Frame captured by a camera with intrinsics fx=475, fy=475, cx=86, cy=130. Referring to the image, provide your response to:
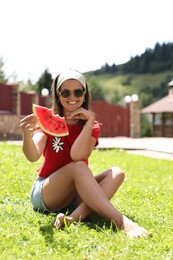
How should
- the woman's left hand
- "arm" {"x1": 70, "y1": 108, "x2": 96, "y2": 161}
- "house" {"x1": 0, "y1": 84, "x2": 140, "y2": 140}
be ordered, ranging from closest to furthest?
1. "arm" {"x1": 70, "y1": 108, "x2": 96, "y2": 161}
2. the woman's left hand
3. "house" {"x1": 0, "y1": 84, "x2": 140, "y2": 140}

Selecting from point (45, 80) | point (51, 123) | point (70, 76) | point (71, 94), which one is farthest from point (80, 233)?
point (45, 80)

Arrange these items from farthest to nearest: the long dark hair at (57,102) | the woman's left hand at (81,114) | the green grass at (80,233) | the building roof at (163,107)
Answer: the building roof at (163,107)
the long dark hair at (57,102)
the woman's left hand at (81,114)
the green grass at (80,233)

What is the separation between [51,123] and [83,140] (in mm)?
294

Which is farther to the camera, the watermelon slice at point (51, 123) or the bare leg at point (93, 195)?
the watermelon slice at point (51, 123)

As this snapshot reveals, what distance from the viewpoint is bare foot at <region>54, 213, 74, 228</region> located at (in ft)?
12.2

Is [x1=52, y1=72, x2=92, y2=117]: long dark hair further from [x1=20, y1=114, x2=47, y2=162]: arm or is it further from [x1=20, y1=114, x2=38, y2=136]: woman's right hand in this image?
[x1=20, y1=114, x2=38, y2=136]: woman's right hand

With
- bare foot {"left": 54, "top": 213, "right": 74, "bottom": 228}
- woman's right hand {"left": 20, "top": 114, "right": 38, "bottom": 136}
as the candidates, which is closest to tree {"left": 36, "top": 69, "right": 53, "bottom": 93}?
woman's right hand {"left": 20, "top": 114, "right": 38, "bottom": 136}

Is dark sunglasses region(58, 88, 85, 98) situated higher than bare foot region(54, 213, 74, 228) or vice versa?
dark sunglasses region(58, 88, 85, 98)

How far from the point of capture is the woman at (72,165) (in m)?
3.74

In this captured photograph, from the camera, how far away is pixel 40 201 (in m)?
4.07

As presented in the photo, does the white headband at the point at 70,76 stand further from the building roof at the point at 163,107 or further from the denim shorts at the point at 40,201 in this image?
the building roof at the point at 163,107

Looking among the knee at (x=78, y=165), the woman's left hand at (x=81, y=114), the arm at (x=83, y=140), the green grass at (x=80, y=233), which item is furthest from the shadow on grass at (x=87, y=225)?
the woman's left hand at (x=81, y=114)

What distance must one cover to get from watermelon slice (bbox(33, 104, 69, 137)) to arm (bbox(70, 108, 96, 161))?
0.12m

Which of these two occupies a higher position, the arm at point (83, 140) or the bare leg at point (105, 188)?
the arm at point (83, 140)
